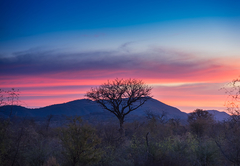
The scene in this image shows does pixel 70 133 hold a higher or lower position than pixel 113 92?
lower

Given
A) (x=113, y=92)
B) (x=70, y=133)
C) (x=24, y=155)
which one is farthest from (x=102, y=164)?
(x=113, y=92)

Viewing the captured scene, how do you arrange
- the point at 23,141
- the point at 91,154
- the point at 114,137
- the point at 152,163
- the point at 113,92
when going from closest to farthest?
the point at 152,163, the point at 91,154, the point at 23,141, the point at 114,137, the point at 113,92

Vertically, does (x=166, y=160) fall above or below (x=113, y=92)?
below

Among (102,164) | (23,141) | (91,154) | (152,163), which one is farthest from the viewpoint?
(23,141)

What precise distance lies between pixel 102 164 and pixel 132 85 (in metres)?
22.6

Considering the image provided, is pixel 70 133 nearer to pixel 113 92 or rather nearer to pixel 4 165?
pixel 4 165

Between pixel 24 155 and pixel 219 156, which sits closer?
pixel 219 156

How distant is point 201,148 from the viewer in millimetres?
13258

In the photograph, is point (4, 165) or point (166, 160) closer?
point (166, 160)

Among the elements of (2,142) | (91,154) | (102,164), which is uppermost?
(2,142)

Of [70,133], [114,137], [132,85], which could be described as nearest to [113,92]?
[132,85]

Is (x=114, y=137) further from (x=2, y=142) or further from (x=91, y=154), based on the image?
(x=2, y=142)

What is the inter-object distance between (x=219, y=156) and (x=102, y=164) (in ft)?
23.7

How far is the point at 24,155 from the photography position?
1424 cm
